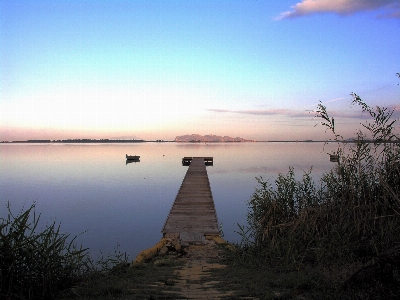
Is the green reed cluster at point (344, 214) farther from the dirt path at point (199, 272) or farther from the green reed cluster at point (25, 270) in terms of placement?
the green reed cluster at point (25, 270)

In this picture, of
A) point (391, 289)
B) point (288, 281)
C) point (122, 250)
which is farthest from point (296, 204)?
point (122, 250)

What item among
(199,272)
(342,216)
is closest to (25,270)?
(199,272)

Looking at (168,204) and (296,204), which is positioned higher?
(296,204)

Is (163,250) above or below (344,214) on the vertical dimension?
below

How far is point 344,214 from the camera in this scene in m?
6.33

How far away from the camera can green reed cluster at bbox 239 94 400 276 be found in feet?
18.3

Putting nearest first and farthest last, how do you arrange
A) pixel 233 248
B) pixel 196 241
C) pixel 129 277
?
1. pixel 129 277
2. pixel 233 248
3. pixel 196 241

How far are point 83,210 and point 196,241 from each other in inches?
353

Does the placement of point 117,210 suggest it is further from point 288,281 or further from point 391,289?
point 391,289

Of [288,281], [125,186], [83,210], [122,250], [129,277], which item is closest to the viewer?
[288,281]

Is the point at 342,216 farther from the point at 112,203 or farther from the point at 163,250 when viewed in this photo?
the point at 112,203

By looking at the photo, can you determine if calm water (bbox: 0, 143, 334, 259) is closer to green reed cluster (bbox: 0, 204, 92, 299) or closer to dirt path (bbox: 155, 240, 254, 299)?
dirt path (bbox: 155, 240, 254, 299)

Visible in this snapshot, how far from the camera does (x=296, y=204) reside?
25.9 ft

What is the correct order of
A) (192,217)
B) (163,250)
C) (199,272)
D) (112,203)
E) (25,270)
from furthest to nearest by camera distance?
(112,203)
(192,217)
(163,250)
(199,272)
(25,270)
